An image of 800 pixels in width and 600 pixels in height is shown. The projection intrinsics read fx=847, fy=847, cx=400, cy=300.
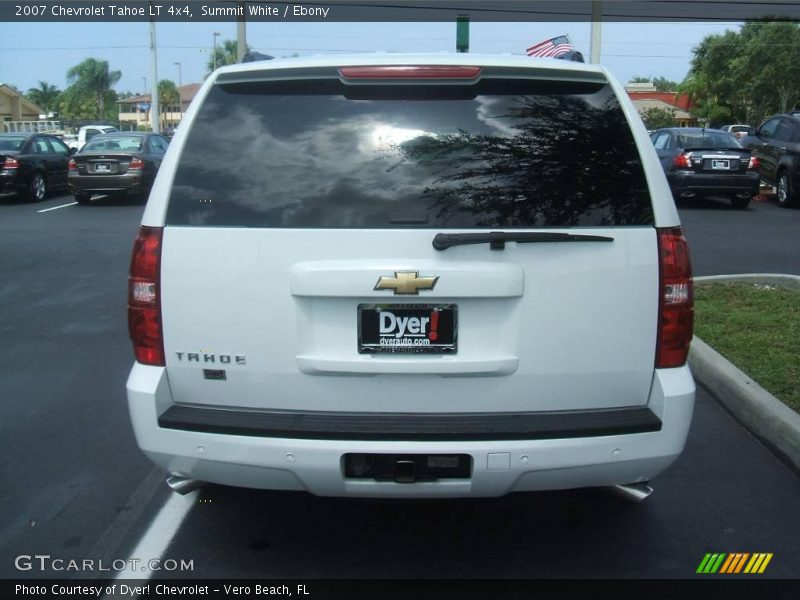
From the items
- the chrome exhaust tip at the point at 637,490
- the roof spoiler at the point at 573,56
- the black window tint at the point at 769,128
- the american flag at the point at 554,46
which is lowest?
the chrome exhaust tip at the point at 637,490

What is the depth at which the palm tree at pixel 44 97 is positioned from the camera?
354 ft

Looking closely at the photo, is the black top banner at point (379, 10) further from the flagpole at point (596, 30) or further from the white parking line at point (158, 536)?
the white parking line at point (158, 536)

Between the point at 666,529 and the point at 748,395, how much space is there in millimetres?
1777

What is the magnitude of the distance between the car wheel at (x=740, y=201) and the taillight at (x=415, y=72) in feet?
52.8

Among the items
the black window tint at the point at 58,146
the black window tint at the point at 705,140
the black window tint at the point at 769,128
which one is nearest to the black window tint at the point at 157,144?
the black window tint at the point at 58,146

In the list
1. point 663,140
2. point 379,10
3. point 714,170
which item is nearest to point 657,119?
point 379,10

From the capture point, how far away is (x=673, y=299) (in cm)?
319

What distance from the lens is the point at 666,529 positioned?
3945mm

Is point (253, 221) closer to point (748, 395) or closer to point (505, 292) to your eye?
point (505, 292)

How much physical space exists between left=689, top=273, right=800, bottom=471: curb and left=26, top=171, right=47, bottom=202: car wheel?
16.4 m

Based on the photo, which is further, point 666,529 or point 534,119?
point 666,529

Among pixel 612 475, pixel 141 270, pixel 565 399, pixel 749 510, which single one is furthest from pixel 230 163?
pixel 749 510

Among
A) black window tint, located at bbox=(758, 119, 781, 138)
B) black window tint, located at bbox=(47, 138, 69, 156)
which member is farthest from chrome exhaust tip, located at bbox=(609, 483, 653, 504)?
black window tint, located at bbox=(47, 138, 69, 156)

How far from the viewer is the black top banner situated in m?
22.6
